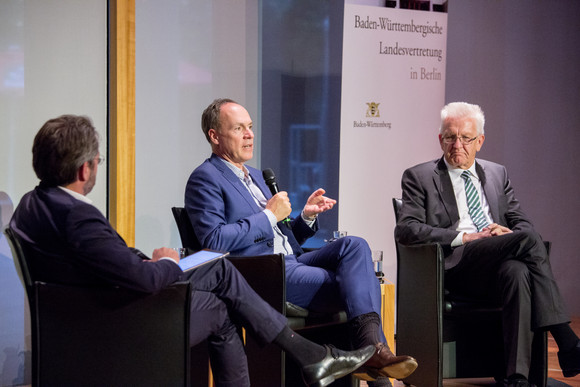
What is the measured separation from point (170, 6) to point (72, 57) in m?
0.88

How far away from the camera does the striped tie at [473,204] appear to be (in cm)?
344

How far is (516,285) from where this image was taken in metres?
2.95

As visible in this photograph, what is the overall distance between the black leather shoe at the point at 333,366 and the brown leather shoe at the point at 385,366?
6 centimetres

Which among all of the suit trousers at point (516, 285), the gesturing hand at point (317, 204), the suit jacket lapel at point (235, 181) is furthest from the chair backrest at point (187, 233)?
the suit trousers at point (516, 285)

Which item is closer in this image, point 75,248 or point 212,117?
point 75,248

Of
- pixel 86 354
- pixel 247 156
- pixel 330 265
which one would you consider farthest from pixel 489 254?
pixel 86 354

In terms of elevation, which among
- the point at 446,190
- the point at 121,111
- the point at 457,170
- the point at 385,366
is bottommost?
the point at 385,366

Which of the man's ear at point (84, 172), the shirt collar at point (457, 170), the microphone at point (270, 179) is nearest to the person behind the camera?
the man's ear at point (84, 172)

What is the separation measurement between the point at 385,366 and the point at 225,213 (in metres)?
1.04

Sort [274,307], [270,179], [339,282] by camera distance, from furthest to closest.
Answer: [270,179], [339,282], [274,307]

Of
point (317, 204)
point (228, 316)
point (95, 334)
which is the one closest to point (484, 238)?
point (317, 204)

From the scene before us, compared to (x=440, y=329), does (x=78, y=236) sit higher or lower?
higher

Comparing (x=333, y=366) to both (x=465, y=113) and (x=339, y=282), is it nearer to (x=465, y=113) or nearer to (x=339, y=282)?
(x=339, y=282)

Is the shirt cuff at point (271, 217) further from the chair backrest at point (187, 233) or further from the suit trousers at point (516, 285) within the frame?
the suit trousers at point (516, 285)
